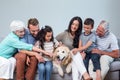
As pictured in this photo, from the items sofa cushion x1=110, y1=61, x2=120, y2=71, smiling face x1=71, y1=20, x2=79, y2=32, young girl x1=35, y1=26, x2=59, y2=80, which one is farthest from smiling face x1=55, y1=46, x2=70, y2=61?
sofa cushion x1=110, y1=61, x2=120, y2=71

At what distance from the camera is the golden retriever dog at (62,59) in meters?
3.20

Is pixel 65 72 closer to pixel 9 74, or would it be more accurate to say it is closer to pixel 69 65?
pixel 69 65

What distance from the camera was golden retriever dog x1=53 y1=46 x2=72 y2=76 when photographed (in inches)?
126

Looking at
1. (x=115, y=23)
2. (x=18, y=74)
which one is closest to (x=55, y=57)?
(x=18, y=74)

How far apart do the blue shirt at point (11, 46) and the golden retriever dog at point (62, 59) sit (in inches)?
12.9

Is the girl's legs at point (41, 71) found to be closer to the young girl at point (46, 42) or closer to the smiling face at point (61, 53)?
the young girl at point (46, 42)

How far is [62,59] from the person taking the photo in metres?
3.20

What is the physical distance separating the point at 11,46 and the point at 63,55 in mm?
621

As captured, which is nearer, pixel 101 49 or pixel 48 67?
pixel 48 67

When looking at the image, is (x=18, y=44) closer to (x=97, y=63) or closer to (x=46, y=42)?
(x=46, y=42)

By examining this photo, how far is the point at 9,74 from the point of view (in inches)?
123

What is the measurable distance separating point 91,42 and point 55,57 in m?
0.51

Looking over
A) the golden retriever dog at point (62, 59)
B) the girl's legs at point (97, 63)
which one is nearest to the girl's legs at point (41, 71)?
the golden retriever dog at point (62, 59)

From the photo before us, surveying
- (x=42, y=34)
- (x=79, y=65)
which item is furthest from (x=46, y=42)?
(x=79, y=65)
